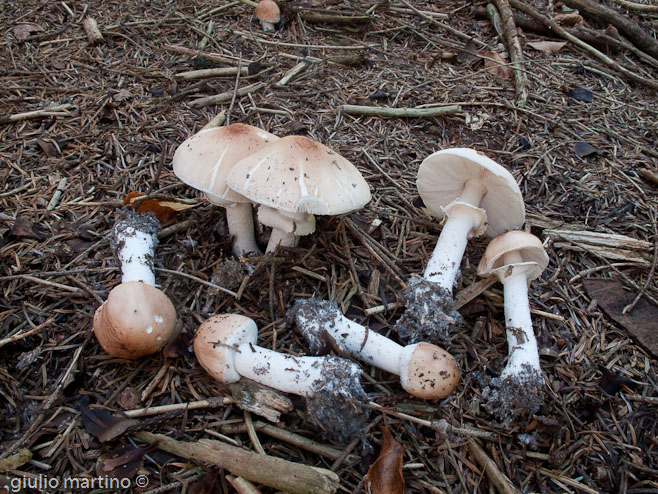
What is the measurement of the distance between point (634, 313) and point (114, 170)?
4.03m

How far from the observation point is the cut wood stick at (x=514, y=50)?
14.9 ft

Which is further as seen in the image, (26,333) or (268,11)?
(268,11)

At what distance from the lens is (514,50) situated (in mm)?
5020

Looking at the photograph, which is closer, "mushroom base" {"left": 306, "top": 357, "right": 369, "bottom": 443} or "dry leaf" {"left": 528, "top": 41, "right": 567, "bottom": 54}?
"mushroom base" {"left": 306, "top": 357, "right": 369, "bottom": 443}

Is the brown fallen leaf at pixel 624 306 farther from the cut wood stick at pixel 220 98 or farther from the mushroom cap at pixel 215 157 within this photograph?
the cut wood stick at pixel 220 98

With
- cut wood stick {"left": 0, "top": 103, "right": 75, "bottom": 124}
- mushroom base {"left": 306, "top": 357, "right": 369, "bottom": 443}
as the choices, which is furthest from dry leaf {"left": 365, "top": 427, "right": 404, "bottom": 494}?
cut wood stick {"left": 0, "top": 103, "right": 75, "bottom": 124}

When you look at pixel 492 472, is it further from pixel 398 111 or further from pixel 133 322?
pixel 398 111

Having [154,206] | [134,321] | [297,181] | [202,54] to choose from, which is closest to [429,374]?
[297,181]

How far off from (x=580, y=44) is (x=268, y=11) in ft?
12.9

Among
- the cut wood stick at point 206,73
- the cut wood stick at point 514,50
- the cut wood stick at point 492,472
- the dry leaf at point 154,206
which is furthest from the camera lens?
the cut wood stick at point 514,50

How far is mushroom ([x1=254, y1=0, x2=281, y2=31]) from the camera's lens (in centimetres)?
520

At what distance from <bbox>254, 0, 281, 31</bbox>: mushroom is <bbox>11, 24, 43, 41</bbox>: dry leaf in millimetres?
2522

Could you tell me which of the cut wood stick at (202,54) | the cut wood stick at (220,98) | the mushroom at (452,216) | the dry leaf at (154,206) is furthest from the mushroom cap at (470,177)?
the cut wood stick at (202,54)

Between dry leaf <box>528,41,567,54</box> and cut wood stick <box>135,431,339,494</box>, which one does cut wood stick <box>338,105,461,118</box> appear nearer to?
dry leaf <box>528,41,567,54</box>
